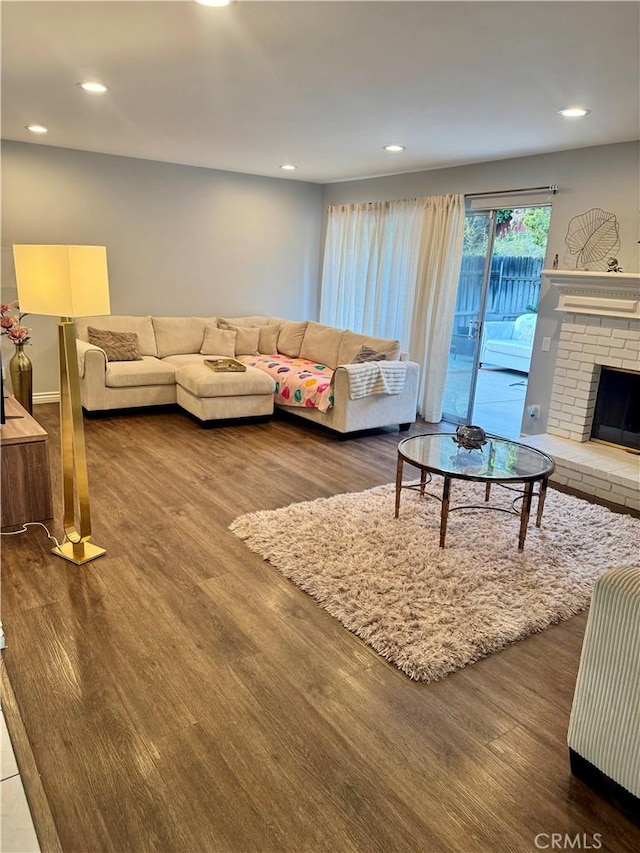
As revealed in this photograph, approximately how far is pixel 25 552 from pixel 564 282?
414cm

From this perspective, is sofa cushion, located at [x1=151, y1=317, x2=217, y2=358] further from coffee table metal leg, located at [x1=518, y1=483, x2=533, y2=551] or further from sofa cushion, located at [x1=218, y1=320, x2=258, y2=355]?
coffee table metal leg, located at [x1=518, y1=483, x2=533, y2=551]

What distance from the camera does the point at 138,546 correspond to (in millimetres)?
3191

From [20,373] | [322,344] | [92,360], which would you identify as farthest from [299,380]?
[20,373]

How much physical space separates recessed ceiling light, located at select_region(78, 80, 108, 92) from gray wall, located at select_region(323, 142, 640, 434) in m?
3.33

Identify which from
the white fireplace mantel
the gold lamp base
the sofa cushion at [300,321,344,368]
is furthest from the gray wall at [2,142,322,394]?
the white fireplace mantel

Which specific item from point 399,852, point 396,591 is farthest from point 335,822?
point 396,591

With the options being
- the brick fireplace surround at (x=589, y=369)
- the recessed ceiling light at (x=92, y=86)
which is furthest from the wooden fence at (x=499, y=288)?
the recessed ceiling light at (x=92, y=86)

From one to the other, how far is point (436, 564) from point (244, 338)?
4.27 meters

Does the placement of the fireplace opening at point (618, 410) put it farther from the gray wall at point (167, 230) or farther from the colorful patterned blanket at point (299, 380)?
the gray wall at point (167, 230)

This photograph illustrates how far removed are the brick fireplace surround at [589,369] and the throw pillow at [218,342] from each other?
326 cm

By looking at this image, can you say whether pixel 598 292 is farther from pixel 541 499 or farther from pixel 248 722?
pixel 248 722

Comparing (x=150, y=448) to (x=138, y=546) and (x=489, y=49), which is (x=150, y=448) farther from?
(x=489, y=49)

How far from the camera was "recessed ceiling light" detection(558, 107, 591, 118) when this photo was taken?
137 inches

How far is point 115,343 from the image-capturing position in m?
5.89
